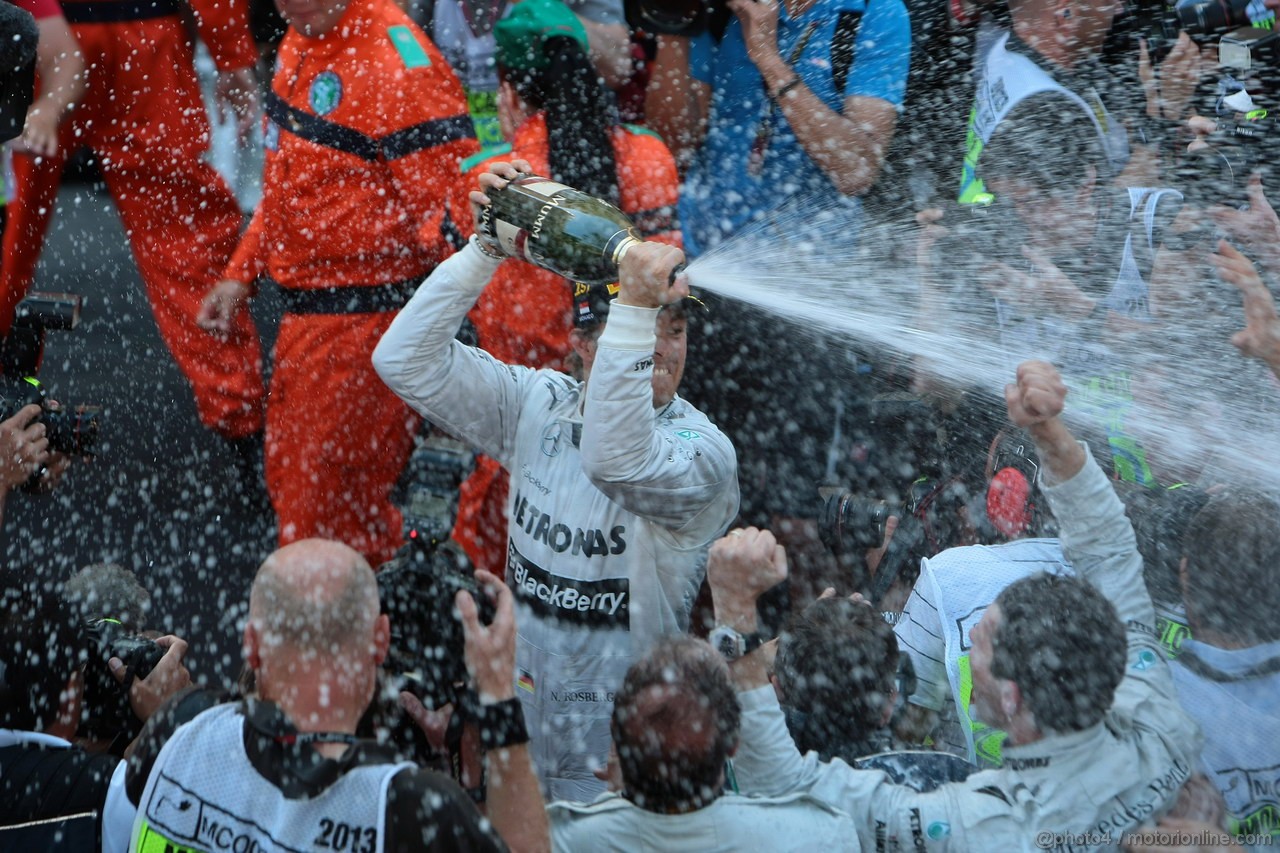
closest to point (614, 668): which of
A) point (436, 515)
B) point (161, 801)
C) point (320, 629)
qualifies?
point (436, 515)

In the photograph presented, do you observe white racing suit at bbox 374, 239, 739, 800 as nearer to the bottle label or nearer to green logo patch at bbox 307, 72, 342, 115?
the bottle label

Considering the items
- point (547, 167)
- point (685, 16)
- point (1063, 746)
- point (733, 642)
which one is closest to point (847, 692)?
point (733, 642)

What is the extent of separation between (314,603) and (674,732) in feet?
2.02

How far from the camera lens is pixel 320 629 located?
6.80 feet

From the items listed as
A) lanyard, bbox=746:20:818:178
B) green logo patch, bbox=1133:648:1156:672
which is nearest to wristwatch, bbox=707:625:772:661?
green logo patch, bbox=1133:648:1156:672

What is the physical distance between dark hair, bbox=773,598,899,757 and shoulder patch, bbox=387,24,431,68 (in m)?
2.42

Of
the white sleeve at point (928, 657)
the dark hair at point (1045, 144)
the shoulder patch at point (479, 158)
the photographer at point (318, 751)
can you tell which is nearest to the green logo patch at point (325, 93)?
the shoulder patch at point (479, 158)

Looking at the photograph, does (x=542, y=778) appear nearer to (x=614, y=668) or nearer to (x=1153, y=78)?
(x=614, y=668)

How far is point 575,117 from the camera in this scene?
12.4 feet

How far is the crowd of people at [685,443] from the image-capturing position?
7.02 feet

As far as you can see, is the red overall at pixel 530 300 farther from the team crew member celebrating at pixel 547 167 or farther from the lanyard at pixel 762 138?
the lanyard at pixel 762 138

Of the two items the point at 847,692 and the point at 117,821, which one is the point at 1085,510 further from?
the point at 117,821

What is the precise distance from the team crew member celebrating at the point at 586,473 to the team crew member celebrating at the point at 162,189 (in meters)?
1.98

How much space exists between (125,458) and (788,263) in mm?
2846
